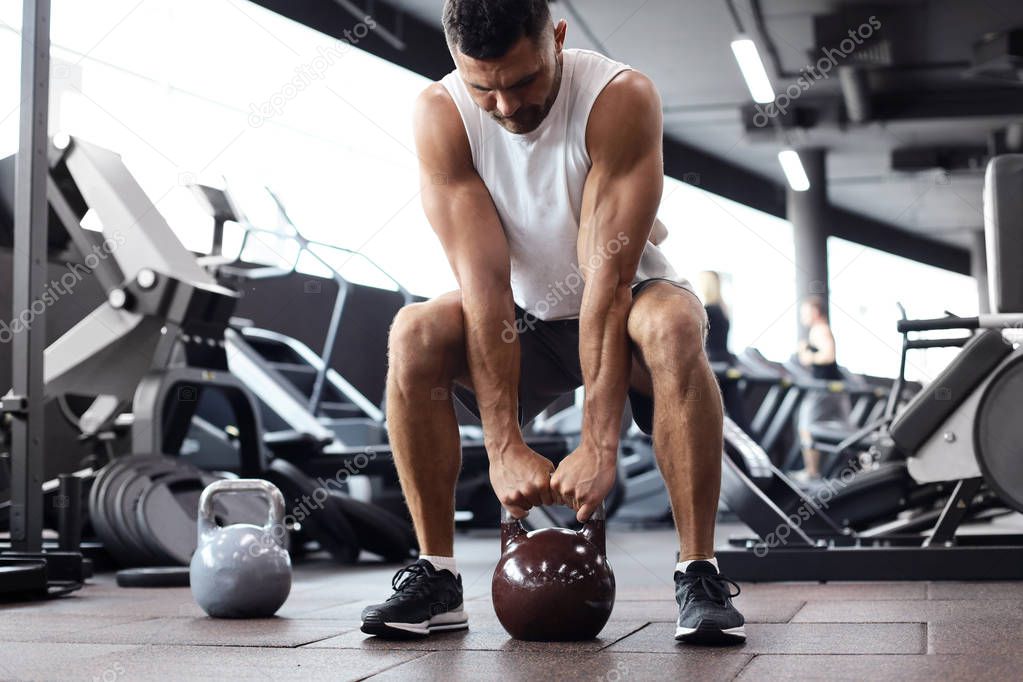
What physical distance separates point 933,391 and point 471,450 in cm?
180

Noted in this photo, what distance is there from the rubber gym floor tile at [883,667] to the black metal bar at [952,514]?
1503mm

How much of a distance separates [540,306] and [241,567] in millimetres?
762

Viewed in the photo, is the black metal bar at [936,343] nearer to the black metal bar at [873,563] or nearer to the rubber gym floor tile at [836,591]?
the black metal bar at [873,563]

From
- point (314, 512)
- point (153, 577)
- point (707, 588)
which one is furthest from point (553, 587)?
point (314, 512)

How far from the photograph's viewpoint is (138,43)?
4863mm

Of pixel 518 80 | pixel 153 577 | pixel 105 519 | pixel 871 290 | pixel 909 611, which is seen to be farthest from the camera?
pixel 871 290

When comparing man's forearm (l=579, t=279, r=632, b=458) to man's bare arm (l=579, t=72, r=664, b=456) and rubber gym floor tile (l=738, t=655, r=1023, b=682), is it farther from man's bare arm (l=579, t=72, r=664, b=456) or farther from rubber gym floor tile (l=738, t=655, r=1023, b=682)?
rubber gym floor tile (l=738, t=655, r=1023, b=682)

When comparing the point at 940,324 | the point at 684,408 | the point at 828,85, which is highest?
the point at 828,85

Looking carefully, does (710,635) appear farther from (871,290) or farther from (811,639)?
(871,290)

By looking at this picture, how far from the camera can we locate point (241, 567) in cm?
209

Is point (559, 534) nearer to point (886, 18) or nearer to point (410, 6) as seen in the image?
point (410, 6)

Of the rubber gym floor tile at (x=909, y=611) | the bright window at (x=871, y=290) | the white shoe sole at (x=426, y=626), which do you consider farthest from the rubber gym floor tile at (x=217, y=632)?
the bright window at (x=871, y=290)

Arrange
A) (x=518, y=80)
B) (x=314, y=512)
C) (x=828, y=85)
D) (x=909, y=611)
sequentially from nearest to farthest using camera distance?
(x=518, y=80), (x=909, y=611), (x=314, y=512), (x=828, y=85)

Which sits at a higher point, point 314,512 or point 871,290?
point 871,290
